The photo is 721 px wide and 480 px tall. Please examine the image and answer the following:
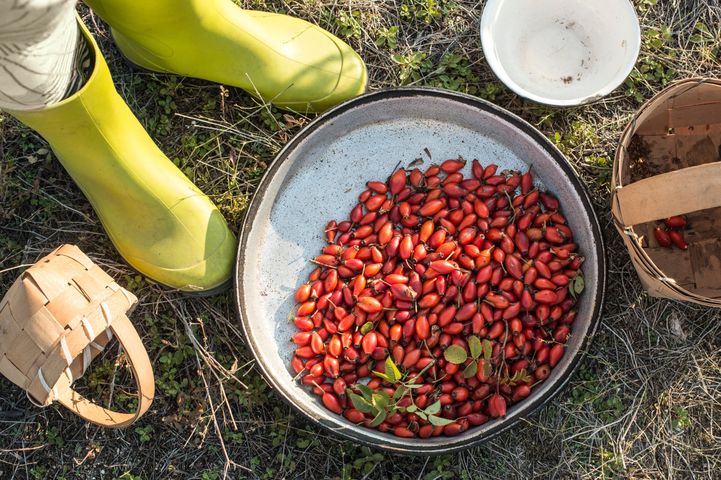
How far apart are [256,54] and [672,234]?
1.13 metres

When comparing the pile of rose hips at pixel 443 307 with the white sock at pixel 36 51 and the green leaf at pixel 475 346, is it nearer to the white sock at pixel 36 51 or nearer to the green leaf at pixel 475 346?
the green leaf at pixel 475 346

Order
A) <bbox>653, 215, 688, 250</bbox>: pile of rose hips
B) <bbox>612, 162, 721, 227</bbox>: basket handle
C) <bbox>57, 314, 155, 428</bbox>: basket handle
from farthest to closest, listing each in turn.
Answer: <bbox>653, 215, 688, 250</bbox>: pile of rose hips, <bbox>57, 314, 155, 428</bbox>: basket handle, <bbox>612, 162, 721, 227</bbox>: basket handle

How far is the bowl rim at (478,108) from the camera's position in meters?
1.58

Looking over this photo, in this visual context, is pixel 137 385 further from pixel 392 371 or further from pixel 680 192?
pixel 680 192

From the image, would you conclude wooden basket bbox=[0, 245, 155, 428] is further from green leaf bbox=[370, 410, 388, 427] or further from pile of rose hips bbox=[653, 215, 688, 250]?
pile of rose hips bbox=[653, 215, 688, 250]

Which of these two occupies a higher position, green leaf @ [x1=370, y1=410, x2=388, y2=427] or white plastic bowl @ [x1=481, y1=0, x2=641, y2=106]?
white plastic bowl @ [x1=481, y1=0, x2=641, y2=106]

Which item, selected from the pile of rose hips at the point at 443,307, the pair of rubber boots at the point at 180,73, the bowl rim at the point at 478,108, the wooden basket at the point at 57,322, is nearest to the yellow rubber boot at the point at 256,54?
the pair of rubber boots at the point at 180,73

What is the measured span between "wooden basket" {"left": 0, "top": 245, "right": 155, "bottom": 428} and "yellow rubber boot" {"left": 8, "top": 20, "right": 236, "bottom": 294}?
0.52 feet

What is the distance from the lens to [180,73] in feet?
6.13

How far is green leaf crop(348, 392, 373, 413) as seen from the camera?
5.23 ft

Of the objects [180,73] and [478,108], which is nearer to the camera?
[478,108]

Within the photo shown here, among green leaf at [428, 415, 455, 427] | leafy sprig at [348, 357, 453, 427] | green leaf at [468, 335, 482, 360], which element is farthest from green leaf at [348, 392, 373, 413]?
green leaf at [468, 335, 482, 360]

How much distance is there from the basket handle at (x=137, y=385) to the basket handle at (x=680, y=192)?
112 cm

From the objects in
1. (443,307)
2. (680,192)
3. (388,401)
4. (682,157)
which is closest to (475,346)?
(443,307)
